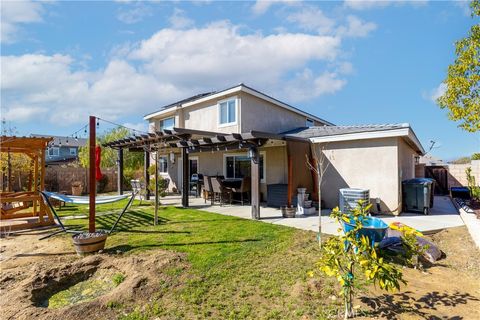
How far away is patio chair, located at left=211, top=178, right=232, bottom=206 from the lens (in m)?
11.4

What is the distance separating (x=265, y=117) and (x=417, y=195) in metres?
7.80

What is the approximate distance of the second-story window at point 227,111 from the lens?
12742 mm

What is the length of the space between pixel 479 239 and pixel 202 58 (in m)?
12.7

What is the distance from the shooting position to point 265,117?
13773mm

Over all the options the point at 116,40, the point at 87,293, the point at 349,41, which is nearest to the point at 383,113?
the point at 349,41

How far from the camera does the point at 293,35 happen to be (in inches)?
442

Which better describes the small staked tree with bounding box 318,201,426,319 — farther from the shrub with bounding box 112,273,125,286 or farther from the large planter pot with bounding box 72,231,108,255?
the large planter pot with bounding box 72,231,108,255

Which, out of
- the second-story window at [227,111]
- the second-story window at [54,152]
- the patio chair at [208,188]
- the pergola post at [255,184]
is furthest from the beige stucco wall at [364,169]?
the second-story window at [54,152]

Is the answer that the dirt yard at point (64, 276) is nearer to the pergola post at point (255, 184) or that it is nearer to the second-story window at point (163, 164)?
the pergola post at point (255, 184)

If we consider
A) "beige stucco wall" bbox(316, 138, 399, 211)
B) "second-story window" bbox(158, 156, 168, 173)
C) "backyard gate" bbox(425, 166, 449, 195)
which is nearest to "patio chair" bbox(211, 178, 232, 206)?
"beige stucco wall" bbox(316, 138, 399, 211)

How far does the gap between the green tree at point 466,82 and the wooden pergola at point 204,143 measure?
5037 mm

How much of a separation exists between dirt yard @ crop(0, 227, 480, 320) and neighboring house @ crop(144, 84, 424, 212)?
370cm

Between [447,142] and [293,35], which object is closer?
[293,35]

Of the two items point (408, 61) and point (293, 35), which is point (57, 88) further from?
point (408, 61)
